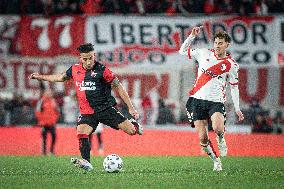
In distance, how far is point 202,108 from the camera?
12.5 m

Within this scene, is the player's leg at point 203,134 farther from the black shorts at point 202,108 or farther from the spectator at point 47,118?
the spectator at point 47,118

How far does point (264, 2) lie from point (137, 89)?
18.5 feet

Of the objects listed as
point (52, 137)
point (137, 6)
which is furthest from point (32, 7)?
point (52, 137)

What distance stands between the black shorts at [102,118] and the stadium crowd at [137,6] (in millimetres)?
14383

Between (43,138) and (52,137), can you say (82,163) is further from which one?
(43,138)

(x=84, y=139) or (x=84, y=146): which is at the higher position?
(x=84, y=139)

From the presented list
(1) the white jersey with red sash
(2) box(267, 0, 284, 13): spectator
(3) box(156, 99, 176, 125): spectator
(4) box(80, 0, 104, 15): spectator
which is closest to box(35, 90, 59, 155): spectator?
(3) box(156, 99, 176, 125): spectator

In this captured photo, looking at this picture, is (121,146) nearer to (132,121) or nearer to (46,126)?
(46,126)

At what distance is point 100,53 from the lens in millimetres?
26828

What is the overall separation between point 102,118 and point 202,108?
1669mm

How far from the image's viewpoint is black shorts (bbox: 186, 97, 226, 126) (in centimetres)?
1234

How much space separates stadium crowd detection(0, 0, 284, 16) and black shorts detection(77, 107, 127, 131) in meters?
14.4

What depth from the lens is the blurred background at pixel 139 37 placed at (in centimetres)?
2611

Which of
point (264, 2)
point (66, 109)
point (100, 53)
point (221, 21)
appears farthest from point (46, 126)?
point (264, 2)
